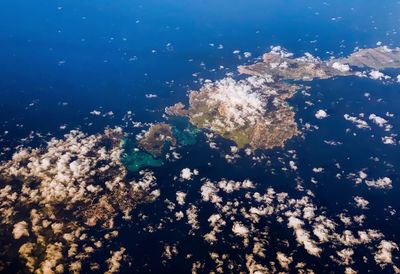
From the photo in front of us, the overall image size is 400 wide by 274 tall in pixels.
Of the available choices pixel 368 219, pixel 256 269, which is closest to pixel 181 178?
pixel 256 269

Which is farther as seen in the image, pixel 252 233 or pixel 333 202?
pixel 333 202

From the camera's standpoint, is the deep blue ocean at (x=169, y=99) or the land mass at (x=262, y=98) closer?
the deep blue ocean at (x=169, y=99)

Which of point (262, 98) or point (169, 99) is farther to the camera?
point (262, 98)

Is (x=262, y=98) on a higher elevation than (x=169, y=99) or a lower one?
higher

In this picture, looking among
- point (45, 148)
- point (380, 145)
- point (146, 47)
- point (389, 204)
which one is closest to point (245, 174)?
point (389, 204)

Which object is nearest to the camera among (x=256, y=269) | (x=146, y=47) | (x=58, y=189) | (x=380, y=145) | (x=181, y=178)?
(x=256, y=269)

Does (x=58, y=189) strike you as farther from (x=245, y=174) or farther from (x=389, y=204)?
(x=389, y=204)

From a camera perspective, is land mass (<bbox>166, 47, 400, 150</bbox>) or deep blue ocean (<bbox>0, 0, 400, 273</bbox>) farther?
land mass (<bbox>166, 47, 400, 150</bbox>)

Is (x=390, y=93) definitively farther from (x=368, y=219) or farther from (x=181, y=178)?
(x=181, y=178)

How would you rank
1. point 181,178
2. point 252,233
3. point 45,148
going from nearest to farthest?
1. point 252,233
2. point 181,178
3. point 45,148
